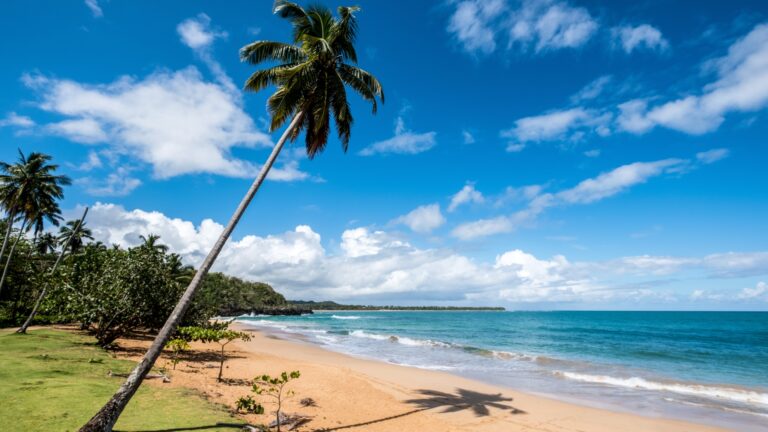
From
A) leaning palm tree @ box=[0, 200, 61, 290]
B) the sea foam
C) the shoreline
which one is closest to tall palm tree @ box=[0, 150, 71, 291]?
leaning palm tree @ box=[0, 200, 61, 290]

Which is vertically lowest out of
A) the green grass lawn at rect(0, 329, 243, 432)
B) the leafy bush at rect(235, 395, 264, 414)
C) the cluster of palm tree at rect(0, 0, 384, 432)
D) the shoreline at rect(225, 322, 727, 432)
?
the shoreline at rect(225, 322, 727, 432)

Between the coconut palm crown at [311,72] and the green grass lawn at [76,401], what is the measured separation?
8236 mm

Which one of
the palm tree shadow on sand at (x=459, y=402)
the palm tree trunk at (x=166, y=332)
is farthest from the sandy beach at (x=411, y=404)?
the palm tree trunk at (x=166, y=332)

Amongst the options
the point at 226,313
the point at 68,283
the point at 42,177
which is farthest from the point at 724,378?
the point at 226,313

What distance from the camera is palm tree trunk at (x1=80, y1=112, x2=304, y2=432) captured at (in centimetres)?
697

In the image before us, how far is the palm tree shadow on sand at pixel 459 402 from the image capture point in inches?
501

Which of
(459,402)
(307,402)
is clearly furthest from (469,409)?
(307,402)

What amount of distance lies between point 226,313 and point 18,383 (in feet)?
361

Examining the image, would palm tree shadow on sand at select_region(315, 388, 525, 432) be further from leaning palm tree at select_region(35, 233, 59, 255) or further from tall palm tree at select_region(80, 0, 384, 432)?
leaning palm tree at select_region(35, 233, 59, 255)

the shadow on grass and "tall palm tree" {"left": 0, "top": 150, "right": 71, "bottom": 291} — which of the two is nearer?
the shadow on grass

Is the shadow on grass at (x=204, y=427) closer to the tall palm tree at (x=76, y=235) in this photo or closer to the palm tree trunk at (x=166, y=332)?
the palm tree trunk at (x=166, y=332)

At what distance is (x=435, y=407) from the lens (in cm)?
1314

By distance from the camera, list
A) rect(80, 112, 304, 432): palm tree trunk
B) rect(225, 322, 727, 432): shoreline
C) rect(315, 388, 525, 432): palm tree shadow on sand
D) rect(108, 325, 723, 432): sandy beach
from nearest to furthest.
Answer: rect(80, 112, 304, 432): palm tree trunk, rect(108, 325, 723, 432): sandy beach, rect(225, 322, 727, 432): shoreline, rect(315, 388, 525, 432): palm tree shadow on sand

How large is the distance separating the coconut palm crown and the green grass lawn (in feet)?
27.0
